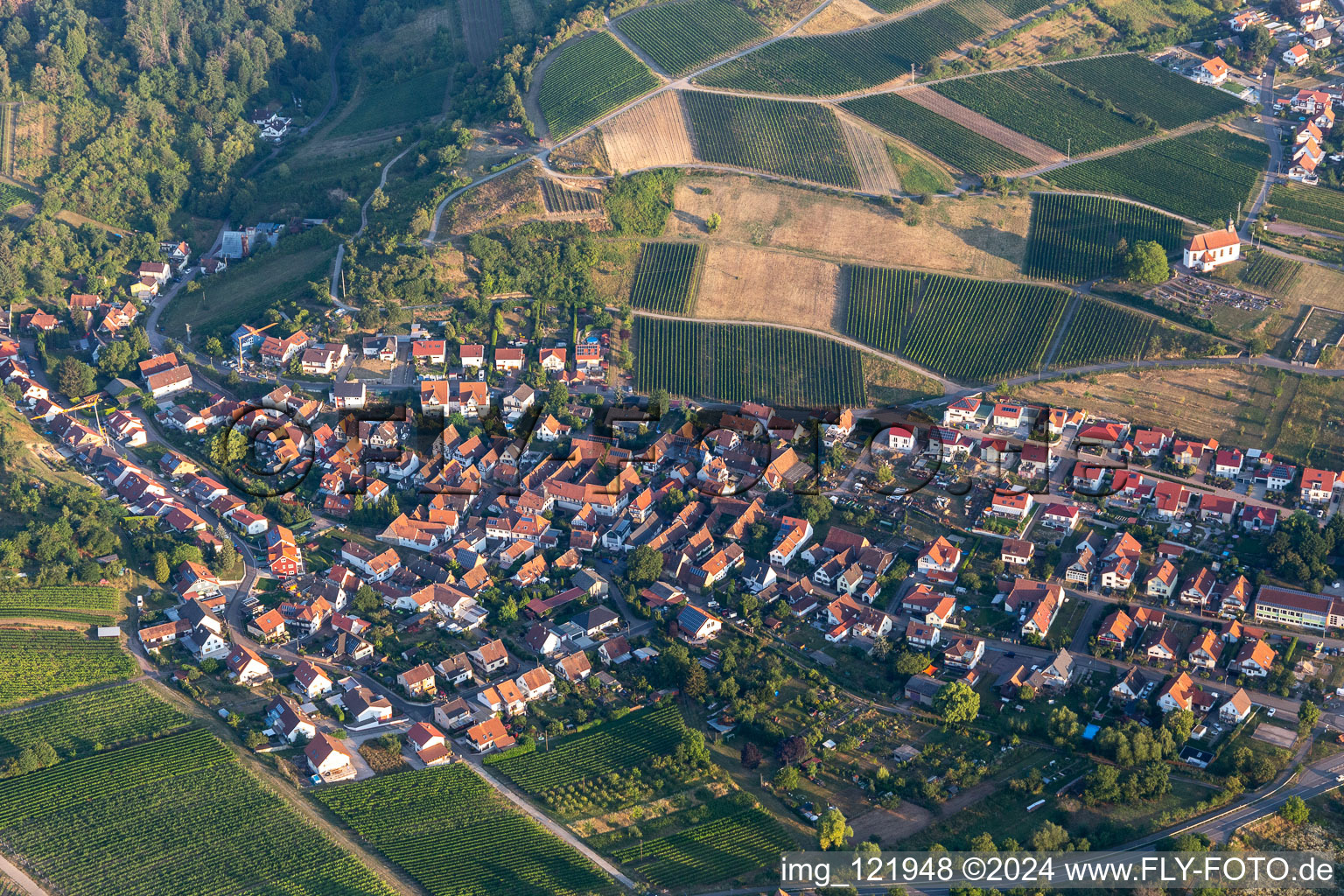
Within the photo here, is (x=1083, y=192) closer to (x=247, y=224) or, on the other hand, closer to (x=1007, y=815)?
(x=1007, y=815)

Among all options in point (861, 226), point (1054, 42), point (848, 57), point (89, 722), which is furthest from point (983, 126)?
point (89, 722)

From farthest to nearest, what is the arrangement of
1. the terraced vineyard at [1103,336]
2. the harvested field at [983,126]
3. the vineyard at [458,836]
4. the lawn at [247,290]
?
the harvested field at [983,126] < the lawn at [247,290] < the terraced vineyard at [1103,336] < the vineyard at [458,836]

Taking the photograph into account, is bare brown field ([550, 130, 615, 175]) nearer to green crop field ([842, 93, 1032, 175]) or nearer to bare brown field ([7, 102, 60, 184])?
green crop field ([842, 93, 1032, 175])

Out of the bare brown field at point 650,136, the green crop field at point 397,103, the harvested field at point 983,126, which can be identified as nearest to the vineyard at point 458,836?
the bare brown field at point 650,136

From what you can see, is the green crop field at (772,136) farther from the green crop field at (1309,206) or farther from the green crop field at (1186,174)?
the green crop field at (1309,206)

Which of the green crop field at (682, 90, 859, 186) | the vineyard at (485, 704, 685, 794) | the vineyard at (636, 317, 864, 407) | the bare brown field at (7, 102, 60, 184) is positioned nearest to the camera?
the vineyard at (485, 704, 685, 794)

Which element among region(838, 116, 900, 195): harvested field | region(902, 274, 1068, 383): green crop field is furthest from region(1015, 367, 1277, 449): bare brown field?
region(838, 116, 900, 195): harvested field

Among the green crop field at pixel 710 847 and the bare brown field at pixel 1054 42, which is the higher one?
the bare brown field at pixel 1054 42
